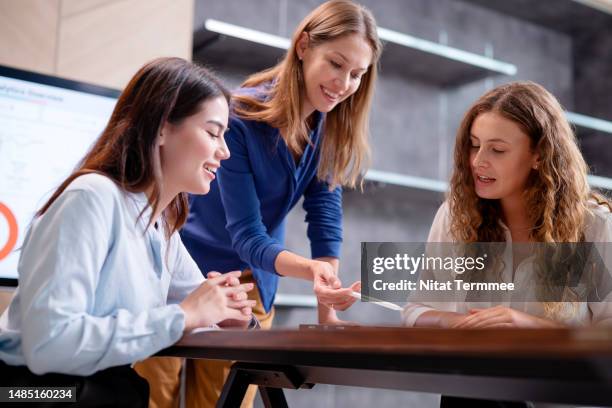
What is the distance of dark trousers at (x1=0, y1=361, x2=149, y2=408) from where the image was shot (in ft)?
2.89

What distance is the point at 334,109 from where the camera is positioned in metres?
1.81

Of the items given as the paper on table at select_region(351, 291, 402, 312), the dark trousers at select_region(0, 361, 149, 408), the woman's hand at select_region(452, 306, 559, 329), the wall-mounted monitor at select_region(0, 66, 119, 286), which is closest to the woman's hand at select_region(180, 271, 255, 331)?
the dark trousers at select_region(0, 361, 149, 408)

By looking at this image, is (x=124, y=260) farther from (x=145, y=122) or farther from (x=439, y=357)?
(x=439, y=357)

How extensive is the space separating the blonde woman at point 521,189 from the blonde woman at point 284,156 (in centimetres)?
32

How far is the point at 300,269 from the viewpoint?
4.91 ft

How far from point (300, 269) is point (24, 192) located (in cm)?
92

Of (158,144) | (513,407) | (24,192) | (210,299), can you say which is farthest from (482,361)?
(24,192)

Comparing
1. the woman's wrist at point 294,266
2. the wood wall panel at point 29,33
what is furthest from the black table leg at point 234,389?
the wood wall panel at point 29,33

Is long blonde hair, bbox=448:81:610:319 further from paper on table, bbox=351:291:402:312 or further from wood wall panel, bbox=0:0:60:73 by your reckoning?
wood wall panel, bbox=0:0:60:73

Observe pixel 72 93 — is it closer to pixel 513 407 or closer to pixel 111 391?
pixel 111 391

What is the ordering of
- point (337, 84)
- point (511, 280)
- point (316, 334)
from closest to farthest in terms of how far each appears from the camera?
point (316, 334) → point (511, 280) → point (337, 84)

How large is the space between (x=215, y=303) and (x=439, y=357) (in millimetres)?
471

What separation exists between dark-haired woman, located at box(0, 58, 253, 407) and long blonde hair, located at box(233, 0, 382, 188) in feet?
1.21

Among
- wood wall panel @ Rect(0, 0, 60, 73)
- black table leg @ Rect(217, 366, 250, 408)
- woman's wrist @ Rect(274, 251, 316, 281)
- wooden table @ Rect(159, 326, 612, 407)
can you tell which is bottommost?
black table leg @ Rect(217, 366, 250, 408)
